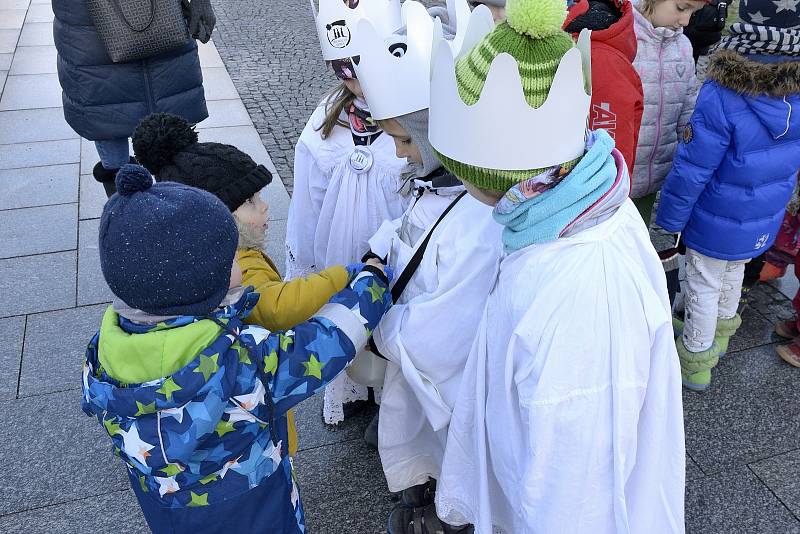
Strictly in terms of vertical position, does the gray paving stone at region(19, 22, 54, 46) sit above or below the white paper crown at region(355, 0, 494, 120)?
below

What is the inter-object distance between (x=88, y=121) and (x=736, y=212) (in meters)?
3.23

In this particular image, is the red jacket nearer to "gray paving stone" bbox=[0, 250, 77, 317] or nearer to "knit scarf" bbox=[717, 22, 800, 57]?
"knit scarf" bbox=[717, 22, 800, 57]

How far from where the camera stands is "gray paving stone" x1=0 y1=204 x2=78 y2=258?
13.1ft

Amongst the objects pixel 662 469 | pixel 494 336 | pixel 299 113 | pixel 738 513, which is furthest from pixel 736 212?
pixel 299 113

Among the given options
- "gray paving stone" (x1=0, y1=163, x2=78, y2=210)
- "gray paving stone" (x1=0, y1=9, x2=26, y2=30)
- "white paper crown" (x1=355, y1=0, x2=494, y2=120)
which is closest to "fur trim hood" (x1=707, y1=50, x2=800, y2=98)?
"white paper crown" (x1=355, y1=0, x2=494, y2=120)

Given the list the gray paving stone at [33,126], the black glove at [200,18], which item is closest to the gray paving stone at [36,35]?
the gray paving stone at [33,126]

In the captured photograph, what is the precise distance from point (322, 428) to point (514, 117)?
1.84 m

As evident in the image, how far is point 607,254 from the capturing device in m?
1.37

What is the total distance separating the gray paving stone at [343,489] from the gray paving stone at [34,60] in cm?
578

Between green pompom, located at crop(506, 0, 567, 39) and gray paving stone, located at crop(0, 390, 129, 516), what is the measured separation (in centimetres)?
219

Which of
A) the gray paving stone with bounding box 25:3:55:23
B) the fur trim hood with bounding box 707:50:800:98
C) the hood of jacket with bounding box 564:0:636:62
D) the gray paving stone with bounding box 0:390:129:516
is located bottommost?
the gray paving stone with bounding box 25:3:55:23

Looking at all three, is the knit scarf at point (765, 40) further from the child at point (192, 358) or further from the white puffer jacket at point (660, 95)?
the child at point (192, 358)

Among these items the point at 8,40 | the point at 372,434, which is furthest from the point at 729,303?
the point at 8,40

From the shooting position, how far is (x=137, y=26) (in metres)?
3.31
